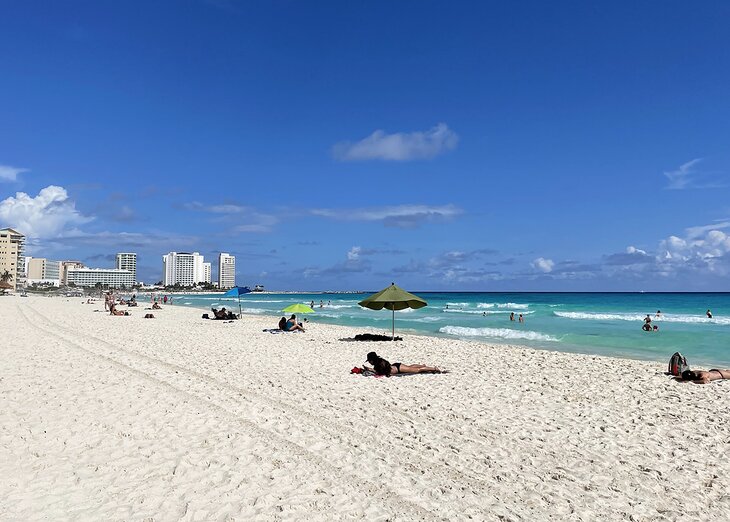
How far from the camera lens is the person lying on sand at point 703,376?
9.62 meters

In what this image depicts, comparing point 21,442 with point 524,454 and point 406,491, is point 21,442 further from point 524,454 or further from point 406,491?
point 524,454

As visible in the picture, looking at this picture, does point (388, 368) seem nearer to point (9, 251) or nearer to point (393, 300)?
point (393, 300)

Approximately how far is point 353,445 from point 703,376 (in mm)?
7968

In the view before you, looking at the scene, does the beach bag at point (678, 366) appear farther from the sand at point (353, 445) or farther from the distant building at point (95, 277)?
the distant building at point (95, 277)

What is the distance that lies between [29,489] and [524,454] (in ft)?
16.0

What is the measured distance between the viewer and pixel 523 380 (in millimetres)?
9938

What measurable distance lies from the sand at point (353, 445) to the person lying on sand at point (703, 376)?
308mm

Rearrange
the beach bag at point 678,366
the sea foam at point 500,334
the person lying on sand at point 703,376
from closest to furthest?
the person lying on sand at point 703,376 < the beach bag at point 678,366 < the sea foam at point 500,334

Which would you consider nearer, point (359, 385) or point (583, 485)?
point (583, 485)

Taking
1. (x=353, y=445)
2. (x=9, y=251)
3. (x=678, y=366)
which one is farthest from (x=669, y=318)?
(x=9, y=251)

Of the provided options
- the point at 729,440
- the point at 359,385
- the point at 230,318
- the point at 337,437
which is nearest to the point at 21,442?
the point at 337,437

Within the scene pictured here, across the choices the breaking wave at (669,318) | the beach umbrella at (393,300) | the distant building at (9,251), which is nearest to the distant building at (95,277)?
the distant building at (9,251)

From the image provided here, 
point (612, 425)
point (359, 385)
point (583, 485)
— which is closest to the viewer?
point (583, 485)

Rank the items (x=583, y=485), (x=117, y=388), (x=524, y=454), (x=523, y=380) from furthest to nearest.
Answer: (x=523, y=380) < (x=117, y=388) < (x=524, y=454) < (x=583, y=485)
